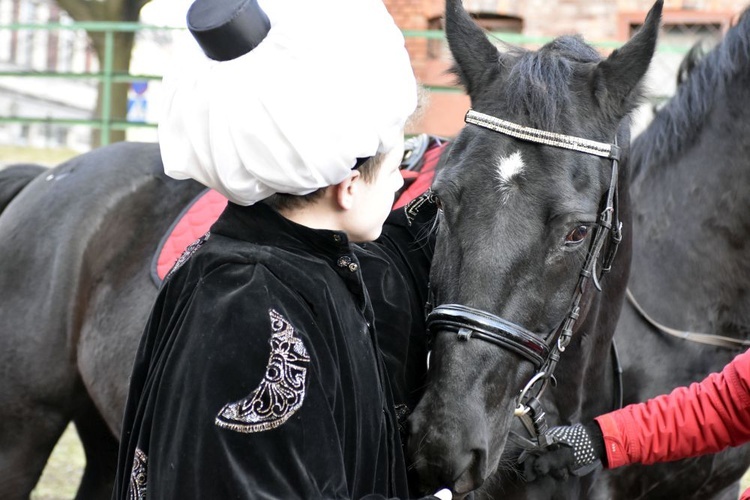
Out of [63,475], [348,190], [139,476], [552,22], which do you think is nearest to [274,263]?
[348,190]

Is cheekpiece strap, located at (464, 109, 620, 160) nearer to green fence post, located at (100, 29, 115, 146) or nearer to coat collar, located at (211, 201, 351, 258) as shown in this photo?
coat collar, located at (211, 201, 351, 258)

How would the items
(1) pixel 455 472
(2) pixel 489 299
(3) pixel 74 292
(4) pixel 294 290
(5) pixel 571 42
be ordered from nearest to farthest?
(4) pixel 294 290
(1) pixel 455 472
(2) pixel 489 299
(5) pixel 571 42
(3) pixel 74 292

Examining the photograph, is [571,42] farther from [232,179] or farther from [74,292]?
[74,292]

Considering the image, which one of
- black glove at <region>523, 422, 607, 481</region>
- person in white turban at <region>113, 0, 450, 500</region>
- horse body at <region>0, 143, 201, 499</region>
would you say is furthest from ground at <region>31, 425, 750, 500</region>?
person in white turban at <region>113, 0, 450, 500</region>

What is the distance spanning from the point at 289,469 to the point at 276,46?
61cm

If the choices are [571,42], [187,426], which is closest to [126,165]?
[571,42]

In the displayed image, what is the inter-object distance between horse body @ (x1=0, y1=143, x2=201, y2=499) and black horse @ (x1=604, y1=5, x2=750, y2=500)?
1.69 metres

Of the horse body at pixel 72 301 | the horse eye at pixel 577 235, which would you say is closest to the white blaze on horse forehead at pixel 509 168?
the horse eye at pixel 577 235

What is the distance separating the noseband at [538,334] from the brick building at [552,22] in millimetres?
6745

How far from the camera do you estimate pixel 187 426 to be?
131 cm

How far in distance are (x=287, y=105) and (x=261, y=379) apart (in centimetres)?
40

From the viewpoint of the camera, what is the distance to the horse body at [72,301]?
3346 mm

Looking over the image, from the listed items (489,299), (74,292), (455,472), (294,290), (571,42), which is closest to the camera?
(294,290)

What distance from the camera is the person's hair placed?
1486 mm
